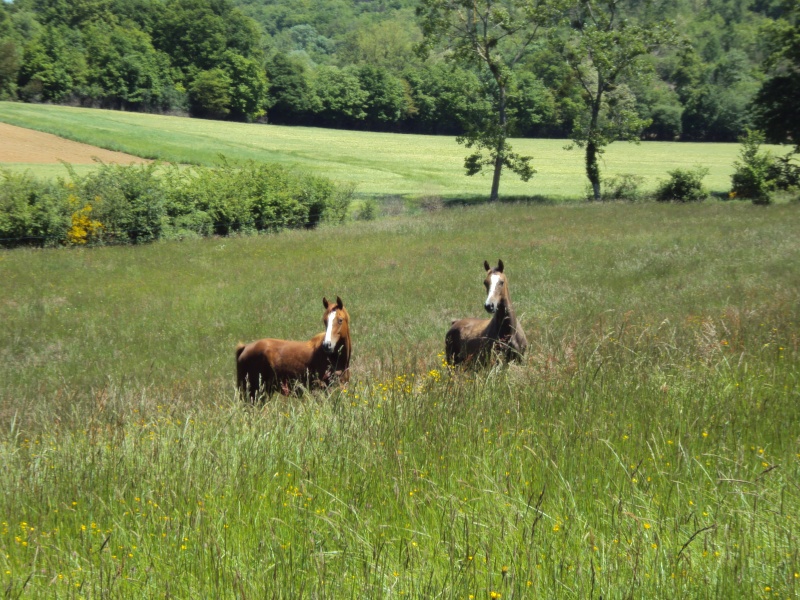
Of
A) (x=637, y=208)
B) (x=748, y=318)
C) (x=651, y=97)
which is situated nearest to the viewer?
(x=748, y=318)

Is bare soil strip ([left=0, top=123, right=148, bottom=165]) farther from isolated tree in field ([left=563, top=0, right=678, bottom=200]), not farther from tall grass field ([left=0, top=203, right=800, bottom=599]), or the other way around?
tall grass field ([left=0, top=203, right=800, bottom=599])

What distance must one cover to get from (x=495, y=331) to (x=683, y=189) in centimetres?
3986

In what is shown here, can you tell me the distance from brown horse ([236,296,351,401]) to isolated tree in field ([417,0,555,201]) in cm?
3922

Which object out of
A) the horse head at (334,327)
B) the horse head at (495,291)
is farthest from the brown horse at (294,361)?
the horse head at (495,291)

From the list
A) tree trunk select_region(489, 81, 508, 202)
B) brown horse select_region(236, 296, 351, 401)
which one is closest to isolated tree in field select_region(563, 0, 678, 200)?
tree trunk select_region(489, 81, 508, 202)

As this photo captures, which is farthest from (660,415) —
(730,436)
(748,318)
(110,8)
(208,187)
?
(110,8)

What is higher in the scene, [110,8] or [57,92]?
[110,8]

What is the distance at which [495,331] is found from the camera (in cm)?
1131

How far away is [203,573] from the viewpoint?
3.53 m

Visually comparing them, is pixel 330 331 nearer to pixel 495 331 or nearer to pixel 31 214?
pixel 495 331

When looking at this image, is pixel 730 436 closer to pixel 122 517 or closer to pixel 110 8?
pixel 122 517

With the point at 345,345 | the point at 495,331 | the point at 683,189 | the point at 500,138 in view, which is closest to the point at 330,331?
the point at 345,345

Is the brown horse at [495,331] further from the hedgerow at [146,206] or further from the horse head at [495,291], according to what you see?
the hedgerow at [146,206]

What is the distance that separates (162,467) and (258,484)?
33.3 inches
